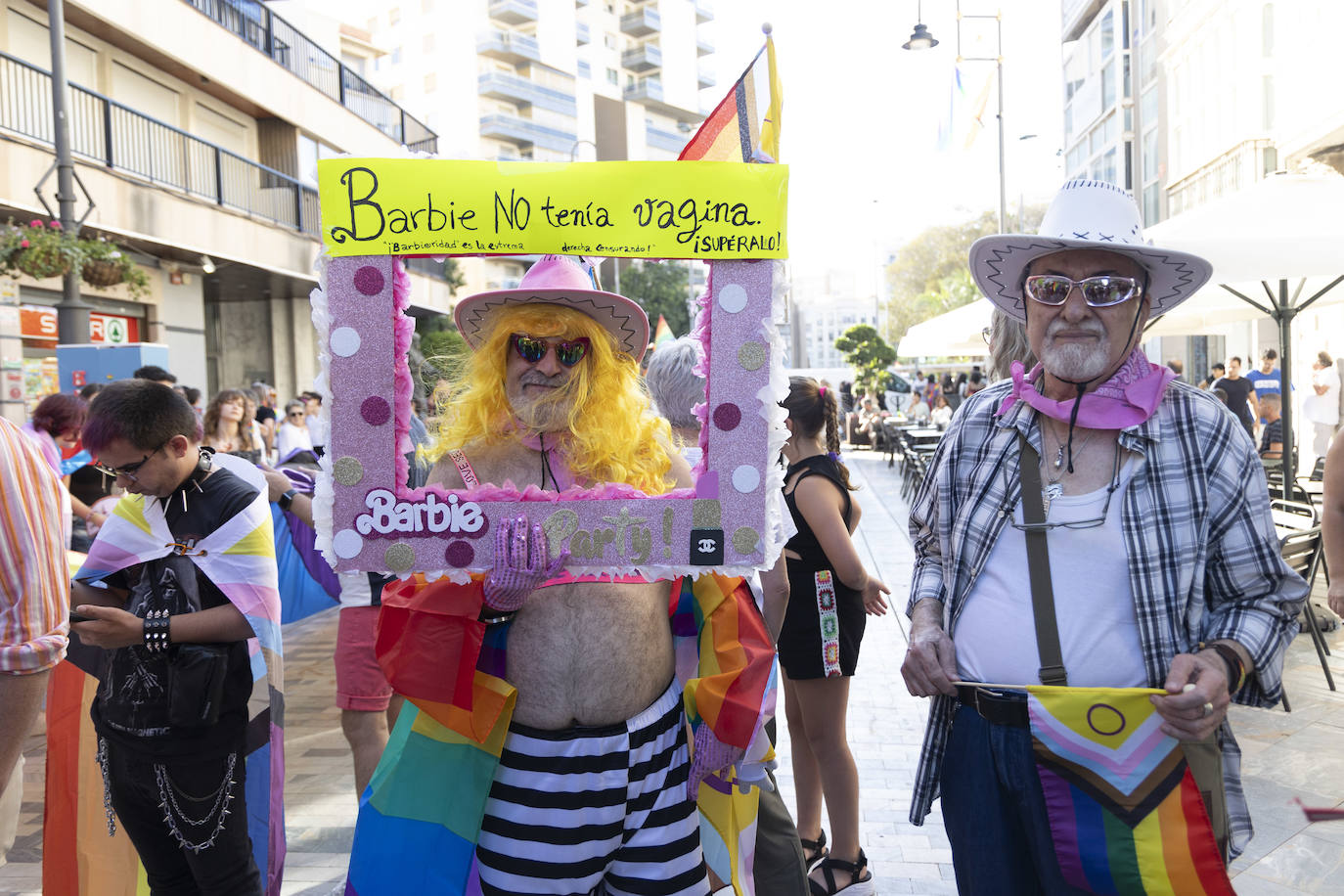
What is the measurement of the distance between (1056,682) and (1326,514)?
2647 millimetres

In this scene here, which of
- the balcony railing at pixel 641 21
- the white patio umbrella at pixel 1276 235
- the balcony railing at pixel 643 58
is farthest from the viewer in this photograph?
the balcony railing at pixel 643 58

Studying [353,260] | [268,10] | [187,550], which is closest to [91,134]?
[268,10]

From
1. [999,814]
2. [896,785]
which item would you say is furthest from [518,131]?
[999,814]

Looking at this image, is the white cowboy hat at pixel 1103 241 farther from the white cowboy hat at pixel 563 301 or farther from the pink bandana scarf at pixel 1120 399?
the white cowboy hat at pixel 563 301

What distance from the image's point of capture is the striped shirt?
2.33 m

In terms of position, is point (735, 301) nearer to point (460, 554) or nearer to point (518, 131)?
point (460, 554)

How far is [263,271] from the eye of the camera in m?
16.7

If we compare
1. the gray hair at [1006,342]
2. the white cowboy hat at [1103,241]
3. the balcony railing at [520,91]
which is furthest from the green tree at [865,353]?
the white cowboy hat at [1103,241]

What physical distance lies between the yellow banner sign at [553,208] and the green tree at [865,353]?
36.6 meters

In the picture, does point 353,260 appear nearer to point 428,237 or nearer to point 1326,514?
point 428,237

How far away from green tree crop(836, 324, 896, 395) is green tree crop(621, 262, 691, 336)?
7120 mm

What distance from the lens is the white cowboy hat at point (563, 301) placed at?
88.7 inches

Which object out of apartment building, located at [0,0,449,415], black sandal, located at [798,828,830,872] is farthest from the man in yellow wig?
apartment building, located at [0,0,449,415]

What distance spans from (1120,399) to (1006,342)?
1.36 metres
